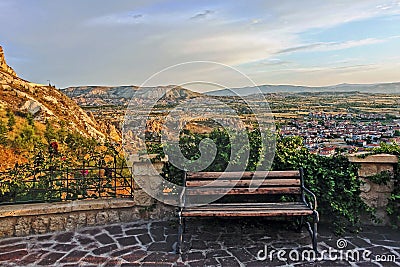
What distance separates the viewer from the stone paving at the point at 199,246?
304 cm

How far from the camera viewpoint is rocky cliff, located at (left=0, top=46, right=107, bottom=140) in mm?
9492

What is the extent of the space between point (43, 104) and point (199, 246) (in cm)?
952

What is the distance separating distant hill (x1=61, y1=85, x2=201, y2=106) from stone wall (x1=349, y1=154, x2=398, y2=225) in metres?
2.13

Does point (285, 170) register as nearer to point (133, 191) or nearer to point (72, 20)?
point (133, 191)

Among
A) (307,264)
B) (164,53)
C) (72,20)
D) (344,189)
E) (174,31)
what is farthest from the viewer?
(72,20)

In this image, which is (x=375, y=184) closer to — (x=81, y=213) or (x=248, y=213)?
(x=248, y=213)

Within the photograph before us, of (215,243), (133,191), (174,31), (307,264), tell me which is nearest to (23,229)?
(133,191)

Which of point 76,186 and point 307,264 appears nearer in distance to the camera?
point 307,264

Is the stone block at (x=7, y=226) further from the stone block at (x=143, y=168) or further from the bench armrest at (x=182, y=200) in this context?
the bench armrest at (x=182, y=200)

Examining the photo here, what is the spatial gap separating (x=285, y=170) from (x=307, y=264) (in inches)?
45.8

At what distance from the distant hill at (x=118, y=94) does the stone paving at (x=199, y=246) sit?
160 centimetres

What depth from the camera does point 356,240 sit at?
3480mm

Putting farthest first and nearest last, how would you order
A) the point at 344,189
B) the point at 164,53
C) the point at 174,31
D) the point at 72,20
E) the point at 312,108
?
the point at 72,20 → the point at 174,31 → the point at 164,53 → the point at 312,108 → the point at 344,189

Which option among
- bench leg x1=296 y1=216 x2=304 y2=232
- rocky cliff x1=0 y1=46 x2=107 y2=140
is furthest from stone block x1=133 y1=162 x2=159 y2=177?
rocky cliff x1=0 y1=46 x2=107 y2=140
